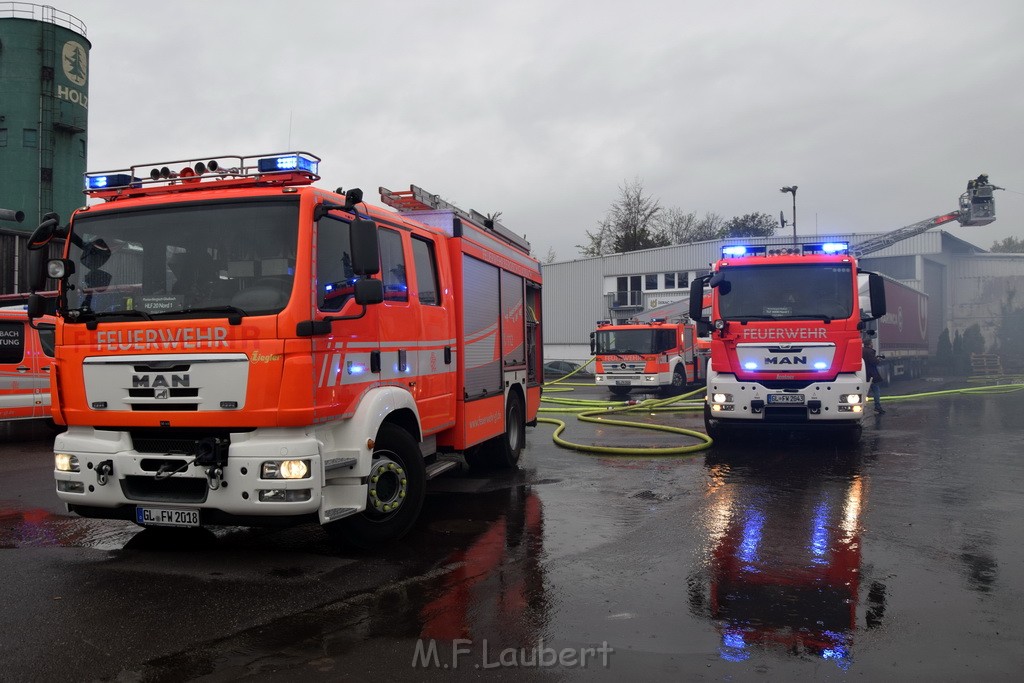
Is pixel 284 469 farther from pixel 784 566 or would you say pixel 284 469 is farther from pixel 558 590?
pixel 784 566

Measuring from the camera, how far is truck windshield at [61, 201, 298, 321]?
5.27 m

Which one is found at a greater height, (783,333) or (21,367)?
(783,333)

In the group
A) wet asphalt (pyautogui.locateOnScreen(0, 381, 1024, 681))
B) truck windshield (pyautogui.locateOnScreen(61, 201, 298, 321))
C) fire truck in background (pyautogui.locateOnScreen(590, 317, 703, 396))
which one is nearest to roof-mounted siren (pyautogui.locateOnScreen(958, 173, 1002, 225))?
fire truck in background (pyautogui.locateOnScreen(590, 317, 703, 396))

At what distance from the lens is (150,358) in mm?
5262

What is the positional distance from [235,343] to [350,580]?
1.77 metres

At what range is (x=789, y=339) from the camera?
36.1 ft

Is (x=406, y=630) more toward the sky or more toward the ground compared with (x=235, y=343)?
more toward the ground

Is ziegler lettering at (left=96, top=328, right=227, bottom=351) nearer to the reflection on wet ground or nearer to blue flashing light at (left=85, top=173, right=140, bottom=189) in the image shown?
blue flashing light at (left=85, top=173, right=140, bottom=189)

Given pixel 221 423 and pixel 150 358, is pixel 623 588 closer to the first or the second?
pixel 221 423

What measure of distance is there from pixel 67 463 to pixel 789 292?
9.38 m

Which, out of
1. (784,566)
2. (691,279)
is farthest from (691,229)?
(784,566)

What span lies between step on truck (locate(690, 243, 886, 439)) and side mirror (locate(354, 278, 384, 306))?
22.4 feet

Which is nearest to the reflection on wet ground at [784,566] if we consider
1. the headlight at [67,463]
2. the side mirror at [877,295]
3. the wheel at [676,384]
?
the side mirror at [877,295]

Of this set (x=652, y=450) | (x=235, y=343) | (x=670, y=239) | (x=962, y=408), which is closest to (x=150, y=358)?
(x=235, y=343)
